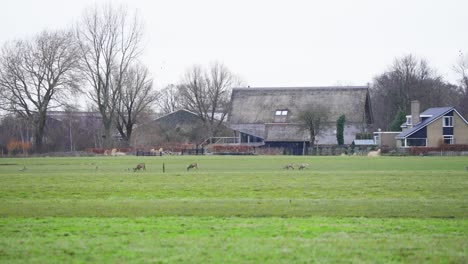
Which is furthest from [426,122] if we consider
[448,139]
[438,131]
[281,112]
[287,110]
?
[281,112]

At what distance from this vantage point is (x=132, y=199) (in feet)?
76.7

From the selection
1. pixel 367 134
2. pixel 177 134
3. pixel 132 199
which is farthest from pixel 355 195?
pixel 177 134

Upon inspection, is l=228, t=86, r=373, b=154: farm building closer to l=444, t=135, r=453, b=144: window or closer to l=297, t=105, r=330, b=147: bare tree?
l=297, t=105, r=330, b=147: bare tree

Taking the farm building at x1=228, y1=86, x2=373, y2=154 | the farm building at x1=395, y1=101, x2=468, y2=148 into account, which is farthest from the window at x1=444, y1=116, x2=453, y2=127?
the farm building at x1=228, y1=86, x2=373, y2=154

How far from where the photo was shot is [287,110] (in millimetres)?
106812

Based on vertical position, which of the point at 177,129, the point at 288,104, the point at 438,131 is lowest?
the point at 438,131

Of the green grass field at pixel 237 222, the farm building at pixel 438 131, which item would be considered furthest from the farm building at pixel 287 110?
the green grass field at pixel 237 222

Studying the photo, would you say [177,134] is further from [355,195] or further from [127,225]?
[127,225]

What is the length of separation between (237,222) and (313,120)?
7543 cm

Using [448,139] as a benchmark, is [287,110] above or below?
above

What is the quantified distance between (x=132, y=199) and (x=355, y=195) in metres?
7.56

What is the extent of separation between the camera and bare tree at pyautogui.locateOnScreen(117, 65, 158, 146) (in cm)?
9156

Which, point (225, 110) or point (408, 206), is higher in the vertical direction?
point (225, 110)

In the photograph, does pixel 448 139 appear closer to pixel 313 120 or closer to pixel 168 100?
pixel 313 120
